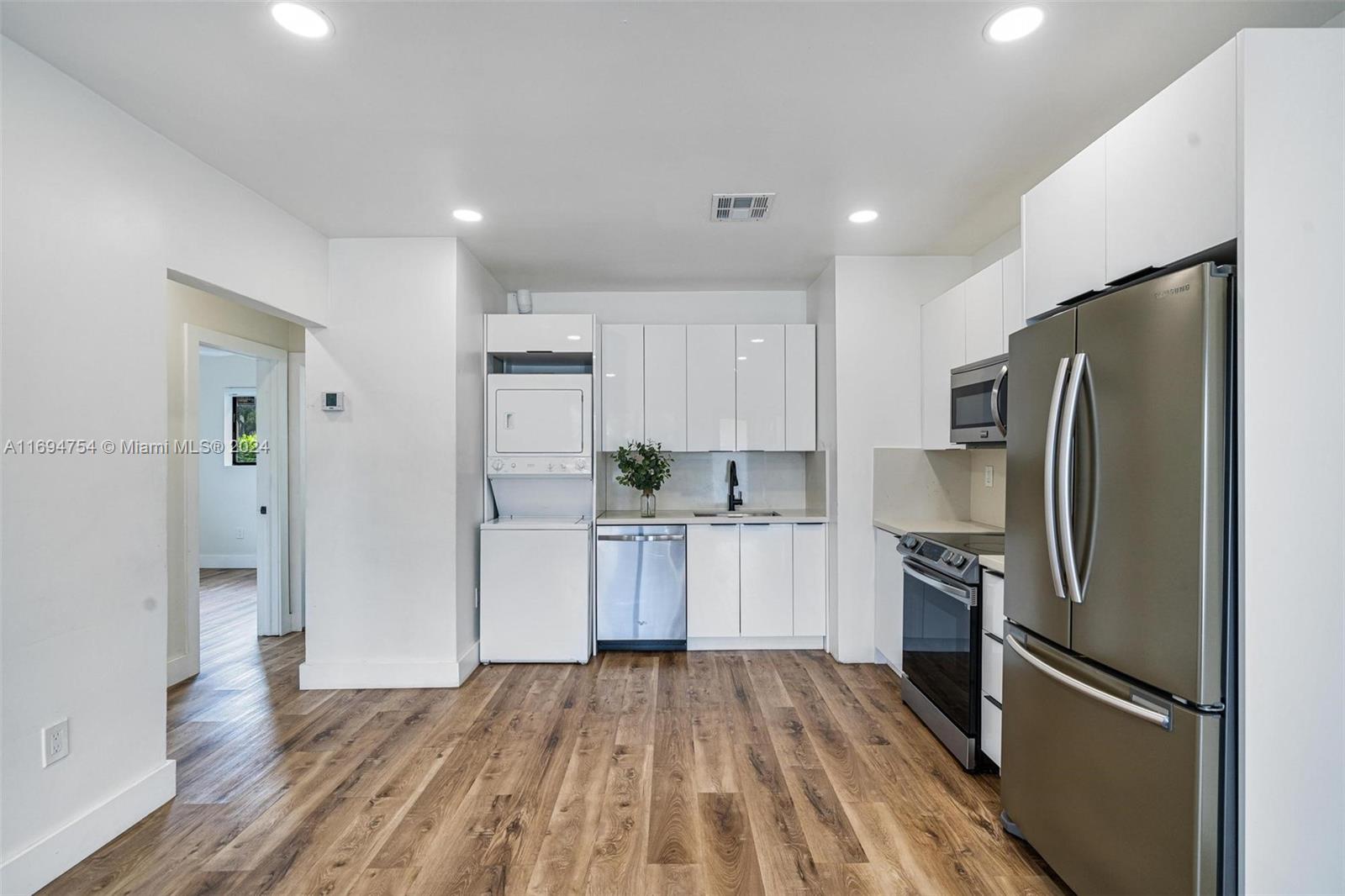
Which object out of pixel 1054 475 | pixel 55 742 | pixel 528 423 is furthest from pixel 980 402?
pixel 55 742

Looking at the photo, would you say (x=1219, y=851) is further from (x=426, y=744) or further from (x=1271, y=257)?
(x=426, y=744)

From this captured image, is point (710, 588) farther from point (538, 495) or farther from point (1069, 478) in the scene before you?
point (1069, 478)

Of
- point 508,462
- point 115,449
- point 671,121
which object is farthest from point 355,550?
point 671,121

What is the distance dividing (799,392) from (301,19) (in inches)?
131

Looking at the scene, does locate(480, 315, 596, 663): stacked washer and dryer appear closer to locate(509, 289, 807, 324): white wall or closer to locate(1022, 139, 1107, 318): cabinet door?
locate(509, 289, 807, 324): white wall

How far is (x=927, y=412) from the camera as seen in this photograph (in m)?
3.70

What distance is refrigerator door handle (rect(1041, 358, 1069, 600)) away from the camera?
172cm

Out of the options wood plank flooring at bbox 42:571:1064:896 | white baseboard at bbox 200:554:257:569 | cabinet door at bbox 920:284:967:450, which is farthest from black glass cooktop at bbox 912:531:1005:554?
white baseboard at bbox 200:554:257:569

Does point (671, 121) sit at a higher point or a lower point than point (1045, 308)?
higher

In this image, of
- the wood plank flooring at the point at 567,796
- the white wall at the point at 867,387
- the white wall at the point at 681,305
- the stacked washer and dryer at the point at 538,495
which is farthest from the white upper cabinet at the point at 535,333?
the wood plank flooring at the point at 567,796

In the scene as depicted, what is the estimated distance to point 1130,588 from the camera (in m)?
1.54

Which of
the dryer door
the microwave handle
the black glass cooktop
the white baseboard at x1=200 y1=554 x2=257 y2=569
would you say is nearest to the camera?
the black glass cooktop

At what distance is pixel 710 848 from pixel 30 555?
2302 millimetres

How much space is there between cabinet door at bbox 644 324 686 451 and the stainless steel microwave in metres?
1.76
